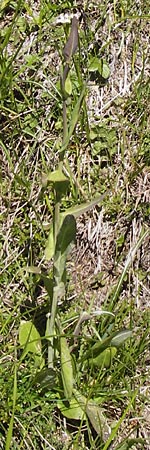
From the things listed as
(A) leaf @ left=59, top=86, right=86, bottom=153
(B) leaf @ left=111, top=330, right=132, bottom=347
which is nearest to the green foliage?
(B) leaf @ left=111, top=330, right=132, bottom=347

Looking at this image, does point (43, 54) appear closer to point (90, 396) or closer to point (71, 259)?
point (71, 259)

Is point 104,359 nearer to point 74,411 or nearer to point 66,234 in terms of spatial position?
point 74,411

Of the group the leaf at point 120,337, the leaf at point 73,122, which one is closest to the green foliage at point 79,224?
the leaf at point 120,337

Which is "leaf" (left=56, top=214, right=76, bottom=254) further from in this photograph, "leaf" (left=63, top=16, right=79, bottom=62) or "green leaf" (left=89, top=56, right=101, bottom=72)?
"green leaf" (left=89, top=56, right=101, bottom=72)

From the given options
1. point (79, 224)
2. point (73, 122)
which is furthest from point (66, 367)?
point (73, 122)

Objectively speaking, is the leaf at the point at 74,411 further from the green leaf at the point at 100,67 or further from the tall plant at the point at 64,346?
the green leaf at the point at 100,67

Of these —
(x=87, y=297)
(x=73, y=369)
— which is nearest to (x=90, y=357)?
(x=73, y=369)
